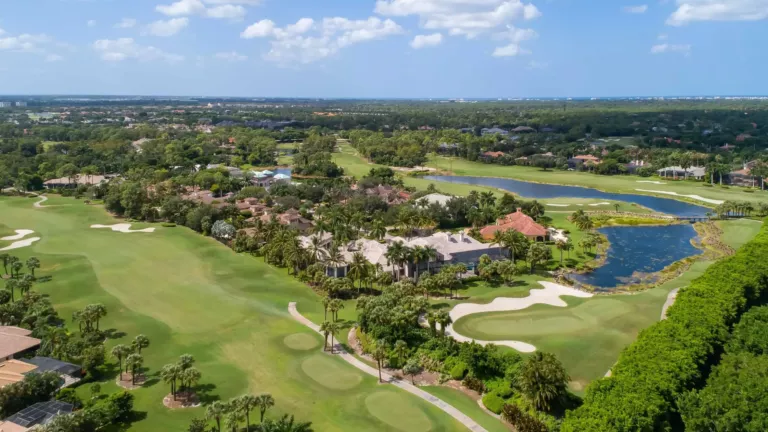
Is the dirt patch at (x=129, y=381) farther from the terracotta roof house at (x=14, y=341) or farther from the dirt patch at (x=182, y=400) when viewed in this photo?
the terracotta roof house at (x=14, y=341)

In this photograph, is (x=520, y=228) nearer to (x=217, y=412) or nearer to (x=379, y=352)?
(x=379, y=352)

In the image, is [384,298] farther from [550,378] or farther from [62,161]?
[62,161]

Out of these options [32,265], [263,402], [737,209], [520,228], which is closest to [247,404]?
[263,402]

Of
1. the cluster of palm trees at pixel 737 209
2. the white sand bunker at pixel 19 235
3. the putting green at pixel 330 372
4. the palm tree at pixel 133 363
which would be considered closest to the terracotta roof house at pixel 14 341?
the palm tree at pixel 133 363

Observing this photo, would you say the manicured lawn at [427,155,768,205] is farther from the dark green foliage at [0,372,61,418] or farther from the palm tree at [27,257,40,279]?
the dark green foliage at [0,372,61,418]

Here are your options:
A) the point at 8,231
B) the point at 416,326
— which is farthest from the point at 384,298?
the point at 8,231
